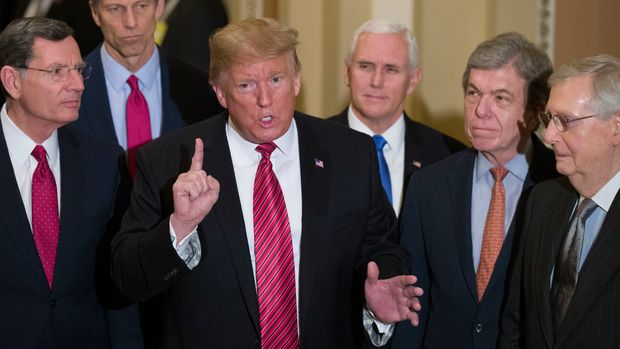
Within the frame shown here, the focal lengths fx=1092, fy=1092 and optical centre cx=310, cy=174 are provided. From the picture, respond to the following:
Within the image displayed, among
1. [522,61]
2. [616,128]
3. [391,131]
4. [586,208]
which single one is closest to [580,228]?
[586,208]

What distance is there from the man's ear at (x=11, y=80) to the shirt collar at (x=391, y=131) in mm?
1382

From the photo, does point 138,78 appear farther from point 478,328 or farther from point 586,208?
point 586,208

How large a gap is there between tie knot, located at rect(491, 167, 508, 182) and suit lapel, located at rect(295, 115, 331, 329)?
0.66 metres

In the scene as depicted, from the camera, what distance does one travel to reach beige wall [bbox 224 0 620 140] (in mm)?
4840

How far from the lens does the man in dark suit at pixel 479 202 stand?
3762 mm

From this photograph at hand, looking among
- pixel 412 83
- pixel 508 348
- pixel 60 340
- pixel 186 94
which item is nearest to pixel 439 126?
pixel 412 83

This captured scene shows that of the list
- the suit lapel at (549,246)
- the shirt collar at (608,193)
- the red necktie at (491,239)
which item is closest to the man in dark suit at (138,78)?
the red necktie at (491,239)

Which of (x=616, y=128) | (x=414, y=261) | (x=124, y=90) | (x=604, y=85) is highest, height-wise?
(x=604, y=85)

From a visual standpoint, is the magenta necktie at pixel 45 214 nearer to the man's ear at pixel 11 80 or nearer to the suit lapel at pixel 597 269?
the man's ear at pixel 11 80

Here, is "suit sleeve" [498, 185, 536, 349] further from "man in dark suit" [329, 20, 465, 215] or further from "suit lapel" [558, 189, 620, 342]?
"man in dark suit" [329, 20, 465, 215]

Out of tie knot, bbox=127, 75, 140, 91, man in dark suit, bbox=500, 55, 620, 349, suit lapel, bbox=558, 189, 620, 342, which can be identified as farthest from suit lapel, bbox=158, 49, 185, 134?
suit lapel, bbox=558, 189, 620, 342

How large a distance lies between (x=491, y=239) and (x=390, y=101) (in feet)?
2.92

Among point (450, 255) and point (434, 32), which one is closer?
point (450, 255)

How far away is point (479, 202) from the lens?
388 centimetres
